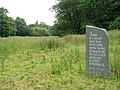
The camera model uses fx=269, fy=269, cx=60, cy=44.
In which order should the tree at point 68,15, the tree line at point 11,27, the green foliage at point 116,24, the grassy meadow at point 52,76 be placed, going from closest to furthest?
the grassy meadow at point 52,76, the green foliage at point 116,24, the tree at point 68,15, the tree line at point 11,27

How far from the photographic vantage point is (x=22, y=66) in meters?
7.77

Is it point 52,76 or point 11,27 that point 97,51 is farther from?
point 11,27

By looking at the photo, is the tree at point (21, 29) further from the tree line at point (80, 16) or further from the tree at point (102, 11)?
the tree at point (102, 11)

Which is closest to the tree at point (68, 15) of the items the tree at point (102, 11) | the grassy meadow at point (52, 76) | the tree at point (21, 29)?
the tree at point (102, 11)

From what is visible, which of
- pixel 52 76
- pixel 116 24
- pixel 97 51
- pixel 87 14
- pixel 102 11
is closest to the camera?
pixel 52 76

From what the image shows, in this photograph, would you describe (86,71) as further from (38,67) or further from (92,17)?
(92,17)

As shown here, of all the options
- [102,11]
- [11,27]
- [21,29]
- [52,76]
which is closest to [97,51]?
[52,76]

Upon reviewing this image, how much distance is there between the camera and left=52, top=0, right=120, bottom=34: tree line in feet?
104

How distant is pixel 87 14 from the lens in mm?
36094

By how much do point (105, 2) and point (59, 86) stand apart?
1071 inches

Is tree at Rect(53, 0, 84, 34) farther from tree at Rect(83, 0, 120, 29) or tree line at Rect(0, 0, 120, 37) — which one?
tree at Rect(83, 0, 120, 29)

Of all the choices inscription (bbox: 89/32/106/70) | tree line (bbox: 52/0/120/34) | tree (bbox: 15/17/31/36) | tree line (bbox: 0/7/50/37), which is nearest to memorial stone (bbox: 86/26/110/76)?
inscription (bbox: 89/32/106/70)

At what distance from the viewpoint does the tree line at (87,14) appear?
31.5 meters

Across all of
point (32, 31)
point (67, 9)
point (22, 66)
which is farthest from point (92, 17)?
point (32, 31)
